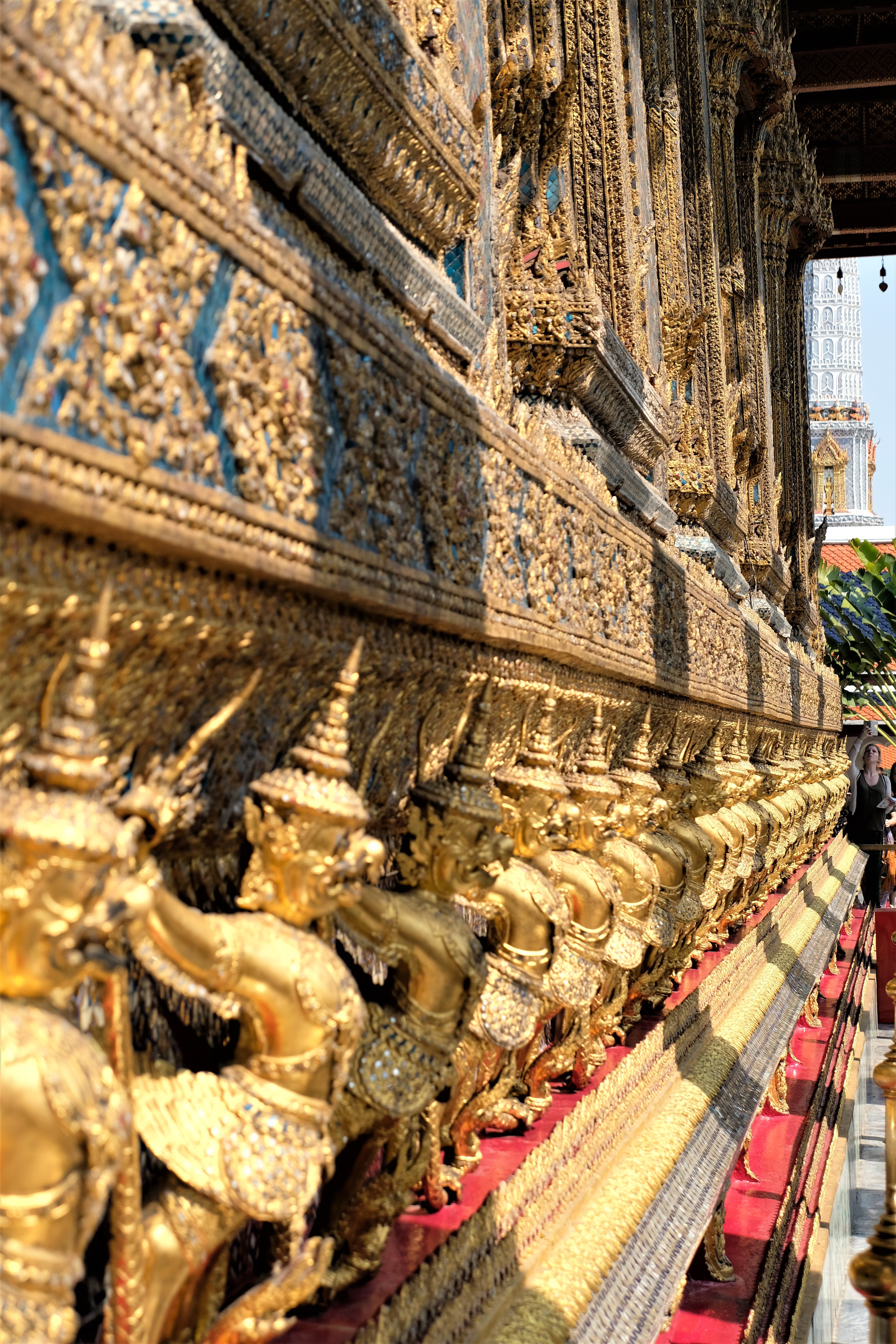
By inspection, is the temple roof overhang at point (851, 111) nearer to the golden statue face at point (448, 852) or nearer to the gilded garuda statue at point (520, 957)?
the gilded garuda statue at point (520, 957)

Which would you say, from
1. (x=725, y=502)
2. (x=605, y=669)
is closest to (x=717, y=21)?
(x=725, y=502)

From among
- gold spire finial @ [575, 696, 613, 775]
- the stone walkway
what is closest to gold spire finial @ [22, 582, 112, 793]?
gold spire finial @ [575, 696, 613, 775]

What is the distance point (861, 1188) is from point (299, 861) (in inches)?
269

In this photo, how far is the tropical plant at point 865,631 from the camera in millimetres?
14680

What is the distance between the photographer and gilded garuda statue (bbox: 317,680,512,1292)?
5.48 feet

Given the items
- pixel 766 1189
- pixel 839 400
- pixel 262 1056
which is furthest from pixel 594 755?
pixel 839 400

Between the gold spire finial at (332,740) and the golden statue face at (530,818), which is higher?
the gold spire finial at (332,740)

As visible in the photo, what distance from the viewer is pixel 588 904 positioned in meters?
2.55

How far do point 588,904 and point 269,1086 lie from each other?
1.31 m

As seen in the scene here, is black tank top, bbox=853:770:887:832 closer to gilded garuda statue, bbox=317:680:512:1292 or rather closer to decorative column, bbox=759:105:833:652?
decorative column, bbox=759:105:833:652

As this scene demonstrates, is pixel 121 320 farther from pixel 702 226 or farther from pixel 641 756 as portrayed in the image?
pixel 702 226

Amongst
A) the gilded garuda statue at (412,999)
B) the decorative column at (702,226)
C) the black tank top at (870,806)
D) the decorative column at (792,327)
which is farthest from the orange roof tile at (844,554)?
the gilded garuda statue at (412,999)

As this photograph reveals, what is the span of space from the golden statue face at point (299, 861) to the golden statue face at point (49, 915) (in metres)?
0.34

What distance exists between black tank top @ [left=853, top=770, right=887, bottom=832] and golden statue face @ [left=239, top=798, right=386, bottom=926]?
479 inches
